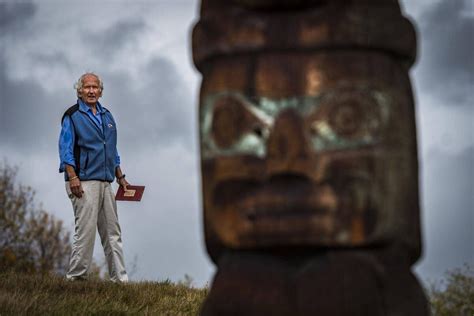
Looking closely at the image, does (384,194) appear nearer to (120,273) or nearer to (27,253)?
(120,273)

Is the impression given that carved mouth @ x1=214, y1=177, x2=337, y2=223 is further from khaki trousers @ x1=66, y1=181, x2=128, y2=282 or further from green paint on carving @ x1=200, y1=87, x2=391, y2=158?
khaki trousers @ x1=66, y1=181, x2=128, y2=282

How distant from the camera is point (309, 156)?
405cm

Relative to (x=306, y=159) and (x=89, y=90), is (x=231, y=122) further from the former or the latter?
(x=89, y=90)

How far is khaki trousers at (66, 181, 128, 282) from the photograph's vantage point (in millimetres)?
8766

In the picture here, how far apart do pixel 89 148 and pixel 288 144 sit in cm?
516

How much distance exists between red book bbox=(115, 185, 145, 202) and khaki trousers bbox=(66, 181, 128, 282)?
0.19m

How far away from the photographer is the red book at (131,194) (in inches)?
365

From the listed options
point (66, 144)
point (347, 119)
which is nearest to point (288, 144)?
point (347, 119)

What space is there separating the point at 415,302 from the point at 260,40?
6.13ft

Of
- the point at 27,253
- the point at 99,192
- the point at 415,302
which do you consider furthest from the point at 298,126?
the point at 27,253

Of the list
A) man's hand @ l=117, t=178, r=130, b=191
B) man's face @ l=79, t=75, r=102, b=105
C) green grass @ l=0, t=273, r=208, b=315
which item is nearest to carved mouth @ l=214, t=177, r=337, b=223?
green grass @ l=0, t=273, r=208, b=315

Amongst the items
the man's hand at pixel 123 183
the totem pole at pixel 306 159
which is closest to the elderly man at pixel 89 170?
the man's hand at pixel 123 183

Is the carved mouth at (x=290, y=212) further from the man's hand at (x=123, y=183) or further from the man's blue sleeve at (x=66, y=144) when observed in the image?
the man's hand at (x=123, y=183)

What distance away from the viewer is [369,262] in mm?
4148
